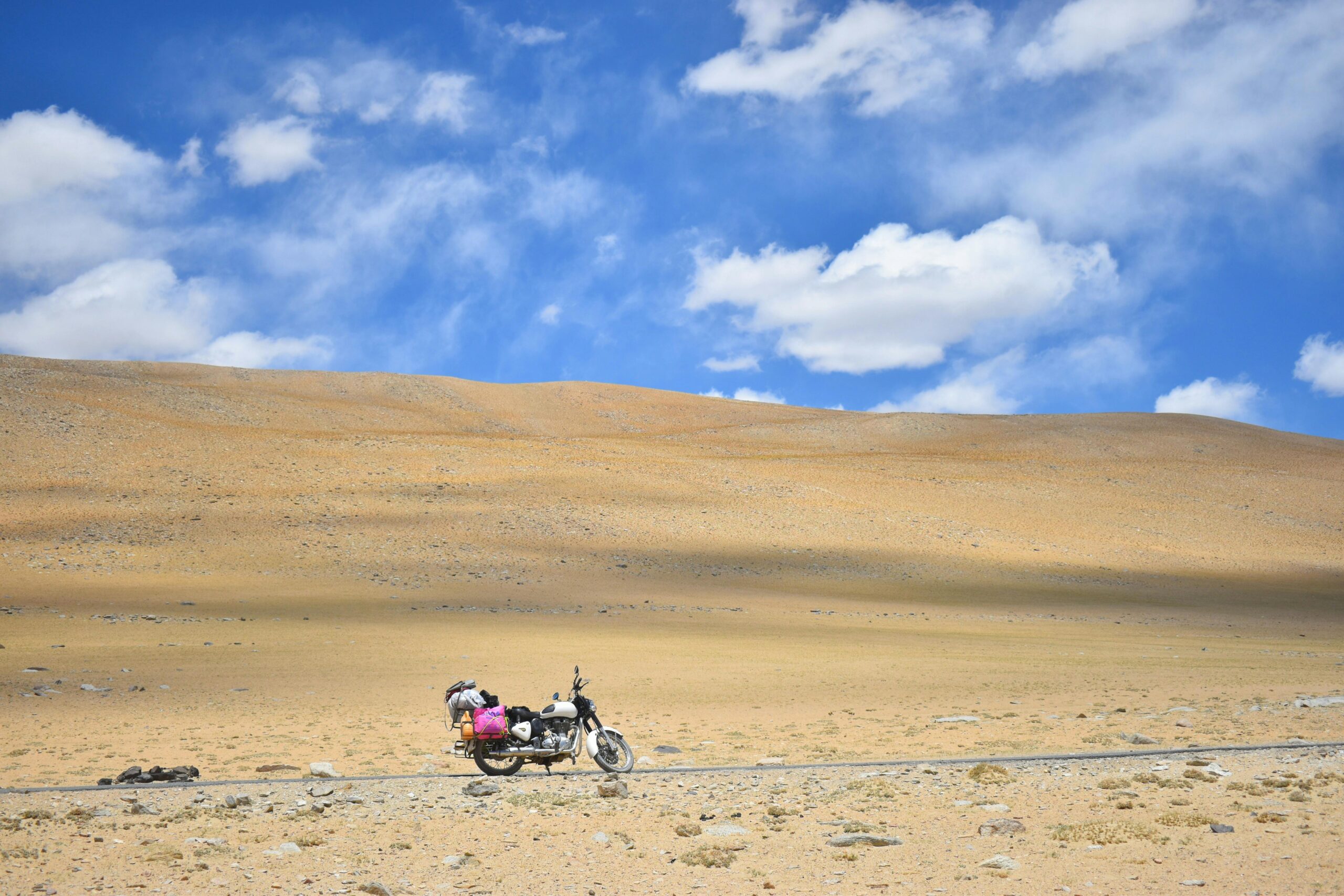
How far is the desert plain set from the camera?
859 cm

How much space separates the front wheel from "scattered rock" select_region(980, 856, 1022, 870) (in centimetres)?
444

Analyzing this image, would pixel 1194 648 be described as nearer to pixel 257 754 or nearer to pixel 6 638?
pixel 257 754

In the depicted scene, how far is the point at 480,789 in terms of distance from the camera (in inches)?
423

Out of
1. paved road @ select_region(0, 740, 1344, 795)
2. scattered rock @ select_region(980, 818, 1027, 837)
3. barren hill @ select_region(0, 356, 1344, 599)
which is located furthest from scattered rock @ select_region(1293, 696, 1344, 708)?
Answer: barren hill @ select_region(0, 356, 1344, 599)

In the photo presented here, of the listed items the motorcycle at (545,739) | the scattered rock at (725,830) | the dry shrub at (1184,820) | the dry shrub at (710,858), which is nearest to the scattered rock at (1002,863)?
the dry shrub at (1184,820)

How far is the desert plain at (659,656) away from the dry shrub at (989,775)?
13 centimetres

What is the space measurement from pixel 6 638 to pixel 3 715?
360 inches

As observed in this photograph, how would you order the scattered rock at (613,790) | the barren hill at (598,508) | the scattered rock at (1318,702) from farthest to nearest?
the barren hill at (598,508)
the scattered rock at (1318,702)
the scattered rock at (613,790)

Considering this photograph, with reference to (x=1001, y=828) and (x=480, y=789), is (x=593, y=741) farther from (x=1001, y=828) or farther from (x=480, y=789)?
(x=1001, y=828)

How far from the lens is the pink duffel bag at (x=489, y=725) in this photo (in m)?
11.7

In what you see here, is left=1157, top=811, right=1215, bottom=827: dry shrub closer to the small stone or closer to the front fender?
the small stone

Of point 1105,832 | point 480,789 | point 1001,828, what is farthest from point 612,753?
point 1105,832

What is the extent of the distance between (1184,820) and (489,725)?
265 inches

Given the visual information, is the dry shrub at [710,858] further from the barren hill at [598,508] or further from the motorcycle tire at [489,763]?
the barren hill at [598,508]
